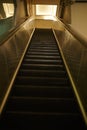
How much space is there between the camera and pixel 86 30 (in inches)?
330

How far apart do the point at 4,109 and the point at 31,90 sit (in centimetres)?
66

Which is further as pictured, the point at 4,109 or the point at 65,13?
the point at 65,13

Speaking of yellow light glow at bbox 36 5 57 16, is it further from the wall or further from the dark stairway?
the dark stairway

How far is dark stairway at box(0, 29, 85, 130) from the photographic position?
2.28 metres

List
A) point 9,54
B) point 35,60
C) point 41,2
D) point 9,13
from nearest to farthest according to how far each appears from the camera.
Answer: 1. point 9,54
2. point 35,60
3. point 41,2
4. point 9,13

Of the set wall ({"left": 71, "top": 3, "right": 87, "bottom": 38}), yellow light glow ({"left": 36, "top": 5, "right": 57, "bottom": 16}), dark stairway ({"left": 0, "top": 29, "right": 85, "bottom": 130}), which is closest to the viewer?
dark stairway ({"left": 0, "top": 29, "right": 85, "bottom": 130})

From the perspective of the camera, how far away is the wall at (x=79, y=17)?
8445 millimetres

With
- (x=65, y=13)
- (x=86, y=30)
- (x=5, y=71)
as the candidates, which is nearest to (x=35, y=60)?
(x=5, y=71)

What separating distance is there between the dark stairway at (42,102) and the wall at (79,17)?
187 inches

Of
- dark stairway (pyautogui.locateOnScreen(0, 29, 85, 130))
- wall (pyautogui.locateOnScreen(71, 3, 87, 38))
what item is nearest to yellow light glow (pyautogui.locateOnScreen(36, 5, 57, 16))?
wall (pyautogui.locateOnScreen(71, 3, 87, 38))

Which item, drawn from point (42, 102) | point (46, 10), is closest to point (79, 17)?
point (46, 10)

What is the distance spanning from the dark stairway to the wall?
4756 millimetres

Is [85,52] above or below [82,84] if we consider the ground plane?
above

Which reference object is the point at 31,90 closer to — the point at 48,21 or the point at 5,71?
the point at 5,71
